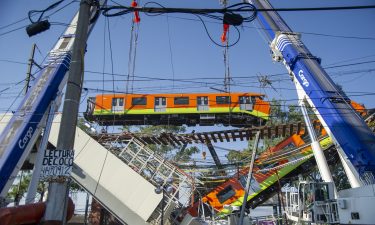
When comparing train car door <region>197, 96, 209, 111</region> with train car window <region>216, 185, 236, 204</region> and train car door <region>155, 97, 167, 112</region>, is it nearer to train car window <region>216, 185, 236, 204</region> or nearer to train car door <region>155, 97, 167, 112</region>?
train car door <region>155, 97, 167, 112</region>

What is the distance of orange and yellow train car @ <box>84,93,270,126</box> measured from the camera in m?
29.5

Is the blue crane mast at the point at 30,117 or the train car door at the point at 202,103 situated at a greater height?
the train car door at the point at 202,103

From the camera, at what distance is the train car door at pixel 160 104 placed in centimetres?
3062

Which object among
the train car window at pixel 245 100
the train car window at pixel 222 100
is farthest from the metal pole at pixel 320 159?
the train car window at pixel 222 100

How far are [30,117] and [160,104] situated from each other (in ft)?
61.8

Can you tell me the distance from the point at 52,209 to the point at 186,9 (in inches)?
219

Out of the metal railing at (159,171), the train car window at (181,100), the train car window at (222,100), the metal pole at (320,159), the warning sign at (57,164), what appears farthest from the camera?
the train car window at (181,100)

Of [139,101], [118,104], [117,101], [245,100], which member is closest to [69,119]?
[245,100]

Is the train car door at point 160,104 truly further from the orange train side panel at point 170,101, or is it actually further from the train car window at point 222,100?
the train car window at point 222,100

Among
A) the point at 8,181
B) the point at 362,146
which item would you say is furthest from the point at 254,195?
the point at 8,181

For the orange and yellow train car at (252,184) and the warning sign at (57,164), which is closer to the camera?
the warning sign at (57,164)

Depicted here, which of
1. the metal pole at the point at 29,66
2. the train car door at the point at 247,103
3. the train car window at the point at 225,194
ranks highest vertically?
the train car door at the point at 247,103

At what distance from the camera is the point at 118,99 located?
31016 mm

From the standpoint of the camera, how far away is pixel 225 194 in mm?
17984
